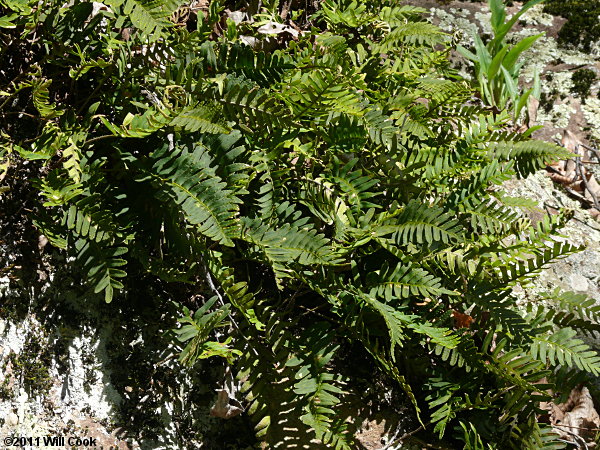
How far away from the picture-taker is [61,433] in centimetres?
208

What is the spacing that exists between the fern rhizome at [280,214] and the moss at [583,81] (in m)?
1.79

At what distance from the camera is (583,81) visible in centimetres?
425

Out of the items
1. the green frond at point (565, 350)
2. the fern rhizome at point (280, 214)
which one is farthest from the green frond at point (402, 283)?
the green frond at point (565, 350)

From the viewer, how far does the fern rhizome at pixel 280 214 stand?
2.07 meters

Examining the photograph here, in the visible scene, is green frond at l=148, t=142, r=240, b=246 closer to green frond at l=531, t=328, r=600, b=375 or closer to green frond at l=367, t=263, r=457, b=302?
green frond at l=367, t=263, r=457, b=302

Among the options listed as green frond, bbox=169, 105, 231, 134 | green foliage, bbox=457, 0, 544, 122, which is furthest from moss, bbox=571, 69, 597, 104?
green frond, bbox=169, 105, 231, 134

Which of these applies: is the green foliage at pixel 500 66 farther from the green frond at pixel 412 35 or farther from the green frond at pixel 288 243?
the green frond at pixel 288 243

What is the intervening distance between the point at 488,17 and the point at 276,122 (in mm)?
2791

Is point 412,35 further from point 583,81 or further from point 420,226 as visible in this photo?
point 583,81

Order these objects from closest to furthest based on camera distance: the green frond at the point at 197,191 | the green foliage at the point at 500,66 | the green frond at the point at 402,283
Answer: the green frond at the point at 197,191, the green frond at the point at 402,283, the green foliage at the point at 500,66

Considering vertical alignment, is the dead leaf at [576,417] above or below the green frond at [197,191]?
below

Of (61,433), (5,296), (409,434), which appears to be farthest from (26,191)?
(409,434)
